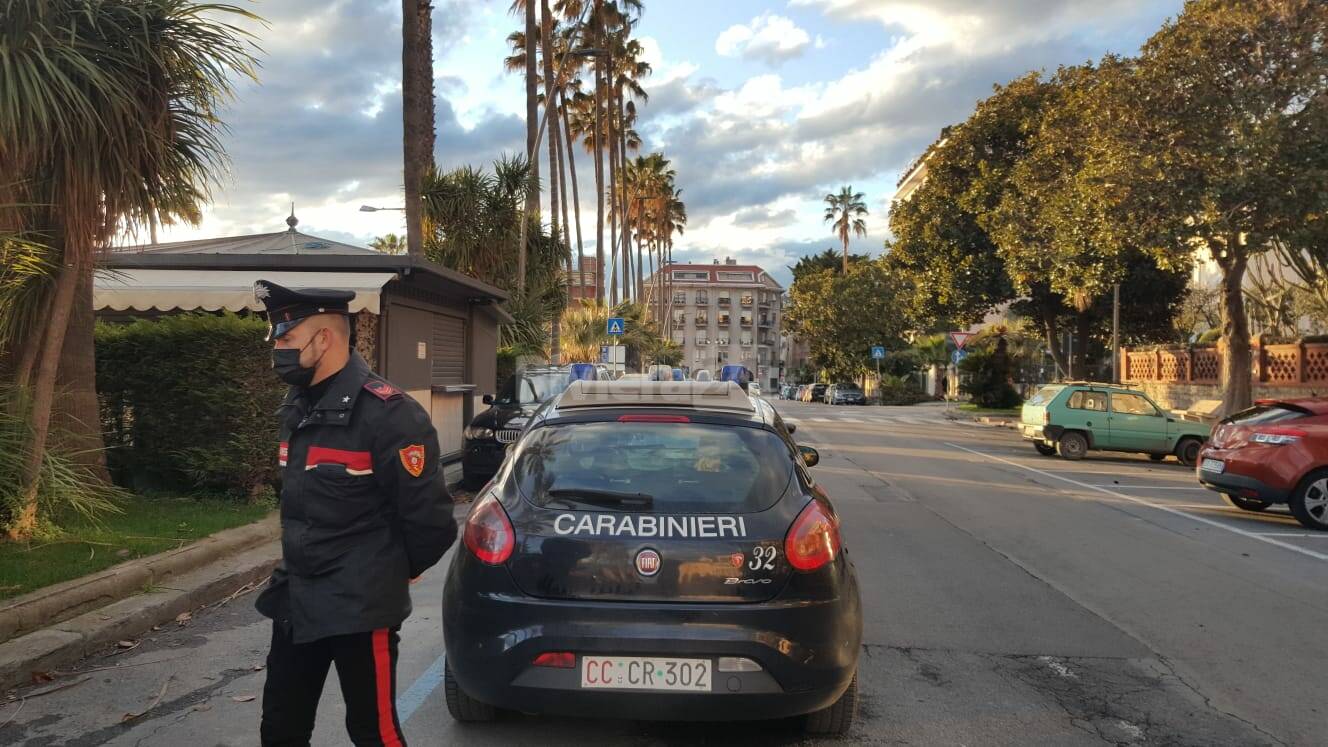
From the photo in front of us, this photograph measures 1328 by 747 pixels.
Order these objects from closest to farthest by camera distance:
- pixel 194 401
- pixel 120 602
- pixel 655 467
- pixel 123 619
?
pixel 655 467 < pixel 123 619 < pixel 120 602 < pixel 194 401

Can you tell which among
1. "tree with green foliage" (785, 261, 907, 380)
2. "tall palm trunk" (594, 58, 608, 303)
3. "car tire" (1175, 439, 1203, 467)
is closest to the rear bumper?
"car tire" (1175, 439, 1203, 467)

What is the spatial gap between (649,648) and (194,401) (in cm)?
787

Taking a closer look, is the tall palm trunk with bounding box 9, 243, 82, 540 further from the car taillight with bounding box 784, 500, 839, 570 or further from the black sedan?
the car taillight with bounding box 784, 500, 839, 570

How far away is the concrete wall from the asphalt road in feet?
44.0

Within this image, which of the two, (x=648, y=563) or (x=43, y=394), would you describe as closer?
(x=648, y=563)

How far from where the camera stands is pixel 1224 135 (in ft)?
57.4

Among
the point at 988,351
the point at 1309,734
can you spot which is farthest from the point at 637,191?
the point at 1309,734

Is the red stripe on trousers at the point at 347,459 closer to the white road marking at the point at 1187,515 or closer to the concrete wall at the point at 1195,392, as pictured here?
the white road marking at the point at 1187,515

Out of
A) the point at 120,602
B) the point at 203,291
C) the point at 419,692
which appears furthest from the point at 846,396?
the point at 419,692

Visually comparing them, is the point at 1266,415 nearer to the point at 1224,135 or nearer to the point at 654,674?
the point at 1224,135

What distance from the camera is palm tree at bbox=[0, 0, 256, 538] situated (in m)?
6.94

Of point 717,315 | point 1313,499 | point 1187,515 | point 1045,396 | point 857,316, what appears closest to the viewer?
point 1313,499

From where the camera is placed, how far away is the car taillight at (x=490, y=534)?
12.6 feet

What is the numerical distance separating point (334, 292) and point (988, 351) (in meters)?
38.2
